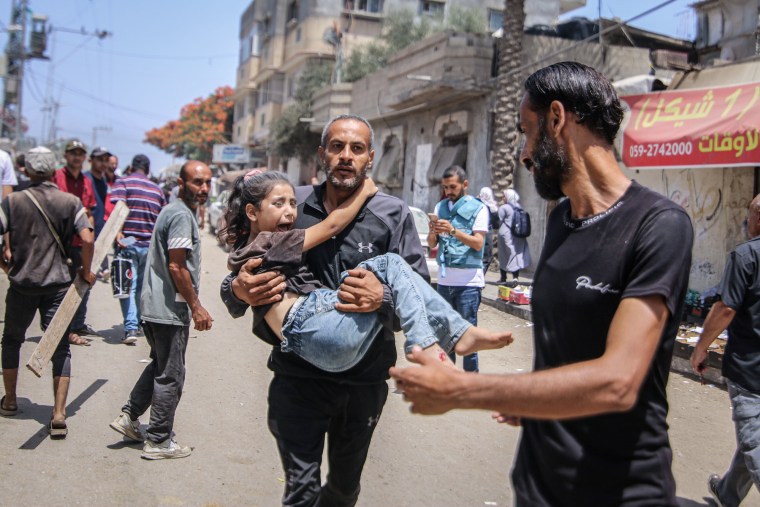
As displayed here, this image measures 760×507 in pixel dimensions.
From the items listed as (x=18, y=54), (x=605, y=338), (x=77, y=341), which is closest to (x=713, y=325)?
(x=605, y=338)

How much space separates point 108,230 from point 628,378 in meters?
4.58

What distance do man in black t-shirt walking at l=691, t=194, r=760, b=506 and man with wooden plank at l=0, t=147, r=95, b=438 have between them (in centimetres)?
424

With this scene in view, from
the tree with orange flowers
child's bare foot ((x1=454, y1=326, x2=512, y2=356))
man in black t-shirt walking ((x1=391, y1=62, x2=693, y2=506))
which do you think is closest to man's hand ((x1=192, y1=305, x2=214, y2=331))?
child's bare foot ((x1=454, y1=326, x2=512, y2=356))

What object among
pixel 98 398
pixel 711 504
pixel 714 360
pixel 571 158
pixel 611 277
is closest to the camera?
pixel 611 277

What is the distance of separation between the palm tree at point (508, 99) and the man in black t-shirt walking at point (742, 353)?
43.1 feet

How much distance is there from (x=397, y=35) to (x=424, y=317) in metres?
31.0

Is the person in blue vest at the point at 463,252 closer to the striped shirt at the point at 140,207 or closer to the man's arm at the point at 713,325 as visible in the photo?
the man's arm at the point at 713,325

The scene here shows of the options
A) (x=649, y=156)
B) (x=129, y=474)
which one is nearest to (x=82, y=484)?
(x=129, y=474)

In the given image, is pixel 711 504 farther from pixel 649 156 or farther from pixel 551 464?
pixel 649 156

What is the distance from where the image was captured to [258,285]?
109 inches

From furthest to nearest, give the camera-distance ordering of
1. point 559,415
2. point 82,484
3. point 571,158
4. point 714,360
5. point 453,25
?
point 453,25
point 714,360
point 82,484
point 571,158
point 559,415

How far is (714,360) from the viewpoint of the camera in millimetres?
7867

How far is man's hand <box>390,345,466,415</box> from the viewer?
Answer: 1.60 metres

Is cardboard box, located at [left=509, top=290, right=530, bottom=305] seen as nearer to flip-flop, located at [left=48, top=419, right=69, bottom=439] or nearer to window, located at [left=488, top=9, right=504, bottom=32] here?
flip-flop, located at [left=48, top=419, right=69, bottom=439]
